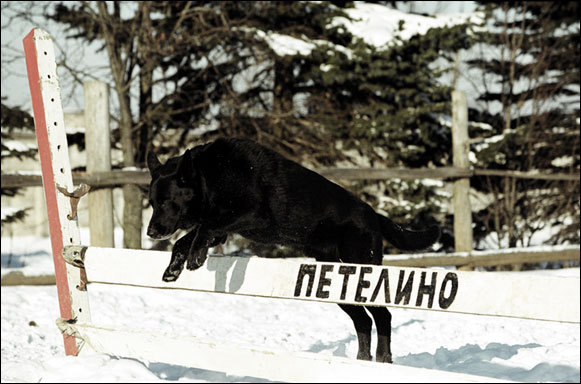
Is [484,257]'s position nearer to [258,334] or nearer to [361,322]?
[258,334]

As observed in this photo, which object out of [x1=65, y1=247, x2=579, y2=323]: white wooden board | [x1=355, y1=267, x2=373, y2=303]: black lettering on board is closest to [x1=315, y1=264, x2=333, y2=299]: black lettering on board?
[x1=65, y1=247, x2=579, y2=323]: white wooden board

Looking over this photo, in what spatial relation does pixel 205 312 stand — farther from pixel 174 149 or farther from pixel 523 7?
pixel 523 7

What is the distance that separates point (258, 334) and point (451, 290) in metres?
3.08

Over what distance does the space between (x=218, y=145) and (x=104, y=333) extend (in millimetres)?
1014

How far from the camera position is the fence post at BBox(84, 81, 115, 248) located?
572cm

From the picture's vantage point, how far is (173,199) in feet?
8.92

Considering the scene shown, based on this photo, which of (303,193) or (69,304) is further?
(69,304)

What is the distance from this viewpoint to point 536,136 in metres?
8.55

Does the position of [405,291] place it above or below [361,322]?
above

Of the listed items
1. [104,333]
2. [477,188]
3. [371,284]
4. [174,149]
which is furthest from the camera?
[477,188]

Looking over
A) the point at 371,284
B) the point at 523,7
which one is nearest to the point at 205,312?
the point at 371,284

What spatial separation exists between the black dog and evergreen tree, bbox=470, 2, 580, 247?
6.01 meters

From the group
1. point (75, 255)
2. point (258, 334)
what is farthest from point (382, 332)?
Answer: point (258, 334)

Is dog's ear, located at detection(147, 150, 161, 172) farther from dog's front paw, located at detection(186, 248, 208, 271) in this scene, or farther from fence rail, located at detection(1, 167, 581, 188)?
fence rail, located at detection(1, 167, 581, 188)
